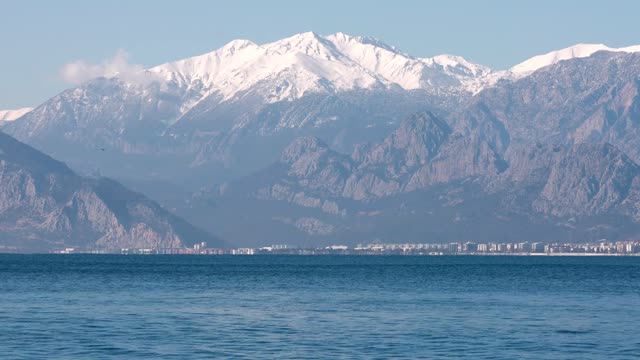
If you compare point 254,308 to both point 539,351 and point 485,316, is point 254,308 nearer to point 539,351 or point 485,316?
point 485,316

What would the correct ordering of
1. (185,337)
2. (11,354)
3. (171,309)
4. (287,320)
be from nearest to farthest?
1. (11,354)
2. (185,337)
3. (287,320)
4. (171,309)

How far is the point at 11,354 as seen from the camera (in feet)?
424

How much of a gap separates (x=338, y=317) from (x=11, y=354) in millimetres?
50974

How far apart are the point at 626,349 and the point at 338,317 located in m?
42.8

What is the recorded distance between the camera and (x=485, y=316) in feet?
574

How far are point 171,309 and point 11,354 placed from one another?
2118 inches

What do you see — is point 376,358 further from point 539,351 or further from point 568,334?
point 568,334

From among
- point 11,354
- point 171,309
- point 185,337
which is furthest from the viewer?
point 171,309

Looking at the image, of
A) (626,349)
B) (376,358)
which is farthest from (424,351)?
(626,349)

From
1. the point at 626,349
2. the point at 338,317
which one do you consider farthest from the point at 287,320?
the point at 626,349

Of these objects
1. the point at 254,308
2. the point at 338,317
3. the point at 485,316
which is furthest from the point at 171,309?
the point at 485,316

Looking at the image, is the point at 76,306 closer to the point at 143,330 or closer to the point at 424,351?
the point at 143,330

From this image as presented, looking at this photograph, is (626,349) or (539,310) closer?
(626,349)

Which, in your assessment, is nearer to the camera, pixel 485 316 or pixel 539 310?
pixel 485 316
